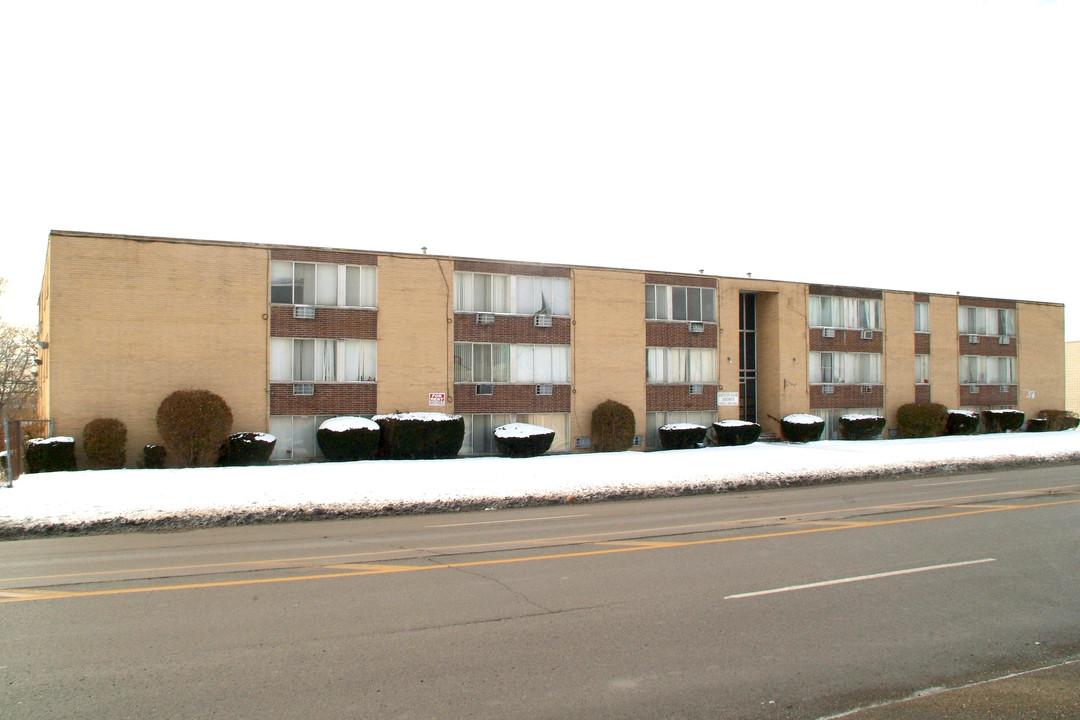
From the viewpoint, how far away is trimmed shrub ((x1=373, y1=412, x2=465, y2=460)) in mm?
25812

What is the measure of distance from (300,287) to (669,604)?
21.7 meters

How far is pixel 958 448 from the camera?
2875 cm

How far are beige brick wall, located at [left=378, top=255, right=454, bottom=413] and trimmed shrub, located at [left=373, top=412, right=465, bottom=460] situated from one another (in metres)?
1.07

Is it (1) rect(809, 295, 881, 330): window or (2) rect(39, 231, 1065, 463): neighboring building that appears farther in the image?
(1) rect(809, 295, 881, 330): window

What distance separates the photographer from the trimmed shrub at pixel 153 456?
23.2 metres

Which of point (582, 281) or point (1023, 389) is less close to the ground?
point (582, 281)

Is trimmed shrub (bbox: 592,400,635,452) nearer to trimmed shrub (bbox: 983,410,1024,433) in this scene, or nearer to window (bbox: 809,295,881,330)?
window (bbox: 809,295,881,330)

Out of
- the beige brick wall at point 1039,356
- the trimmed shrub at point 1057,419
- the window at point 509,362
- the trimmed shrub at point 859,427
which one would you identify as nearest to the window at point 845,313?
the trimmed shrub at point 859,427

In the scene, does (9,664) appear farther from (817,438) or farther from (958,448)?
(817,438)

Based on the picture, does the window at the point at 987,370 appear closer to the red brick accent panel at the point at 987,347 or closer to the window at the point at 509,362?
the red brick accent panel at the point at 987,347

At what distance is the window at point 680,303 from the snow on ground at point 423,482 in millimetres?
6485

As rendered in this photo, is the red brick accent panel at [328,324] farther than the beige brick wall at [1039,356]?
No


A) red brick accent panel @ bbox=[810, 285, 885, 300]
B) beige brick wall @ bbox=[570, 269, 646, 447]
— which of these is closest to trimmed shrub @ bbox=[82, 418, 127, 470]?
beige brick wall @ bbox=[570, 269, 646, 447]

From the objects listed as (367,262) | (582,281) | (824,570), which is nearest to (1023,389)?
(582,281)
